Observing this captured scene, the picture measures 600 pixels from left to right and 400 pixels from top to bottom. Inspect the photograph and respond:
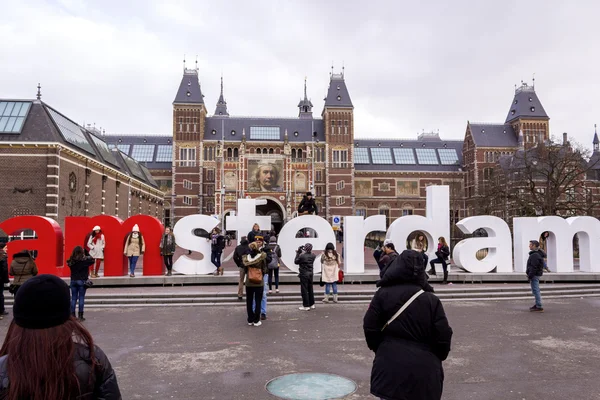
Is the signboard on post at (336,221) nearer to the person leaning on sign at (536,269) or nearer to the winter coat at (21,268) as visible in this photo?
the person leaning on sign at (536,269)

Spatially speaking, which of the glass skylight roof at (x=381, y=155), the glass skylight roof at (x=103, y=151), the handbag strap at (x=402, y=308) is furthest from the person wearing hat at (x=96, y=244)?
the glass skylight roof at (x=381, y=155)

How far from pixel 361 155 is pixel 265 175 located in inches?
602

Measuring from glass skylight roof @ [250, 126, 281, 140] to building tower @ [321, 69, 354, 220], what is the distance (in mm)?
6401

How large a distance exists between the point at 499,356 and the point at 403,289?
12.1 feet

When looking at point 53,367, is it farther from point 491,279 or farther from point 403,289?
point 491,279

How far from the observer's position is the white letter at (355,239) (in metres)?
13.0

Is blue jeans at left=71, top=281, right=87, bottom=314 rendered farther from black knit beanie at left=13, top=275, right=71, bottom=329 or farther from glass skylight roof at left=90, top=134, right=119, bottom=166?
glass skylight roof at left=90, top=134, right=119, bottom=166

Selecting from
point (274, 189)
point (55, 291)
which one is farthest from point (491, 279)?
point (274, 189)

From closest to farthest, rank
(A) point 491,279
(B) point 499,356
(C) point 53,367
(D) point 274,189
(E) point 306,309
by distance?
1. (C) point 53,367
2. (B) point 499,356
3. (E) point 306,309
4. (A) point 491,279
5. (D) point 274,189

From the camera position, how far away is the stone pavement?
4656mm

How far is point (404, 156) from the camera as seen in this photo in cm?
5834

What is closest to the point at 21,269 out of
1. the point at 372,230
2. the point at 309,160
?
the point at 372,230

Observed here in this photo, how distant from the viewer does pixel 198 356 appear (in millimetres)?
5789

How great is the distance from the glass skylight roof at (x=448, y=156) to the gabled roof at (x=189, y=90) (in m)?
32.1
